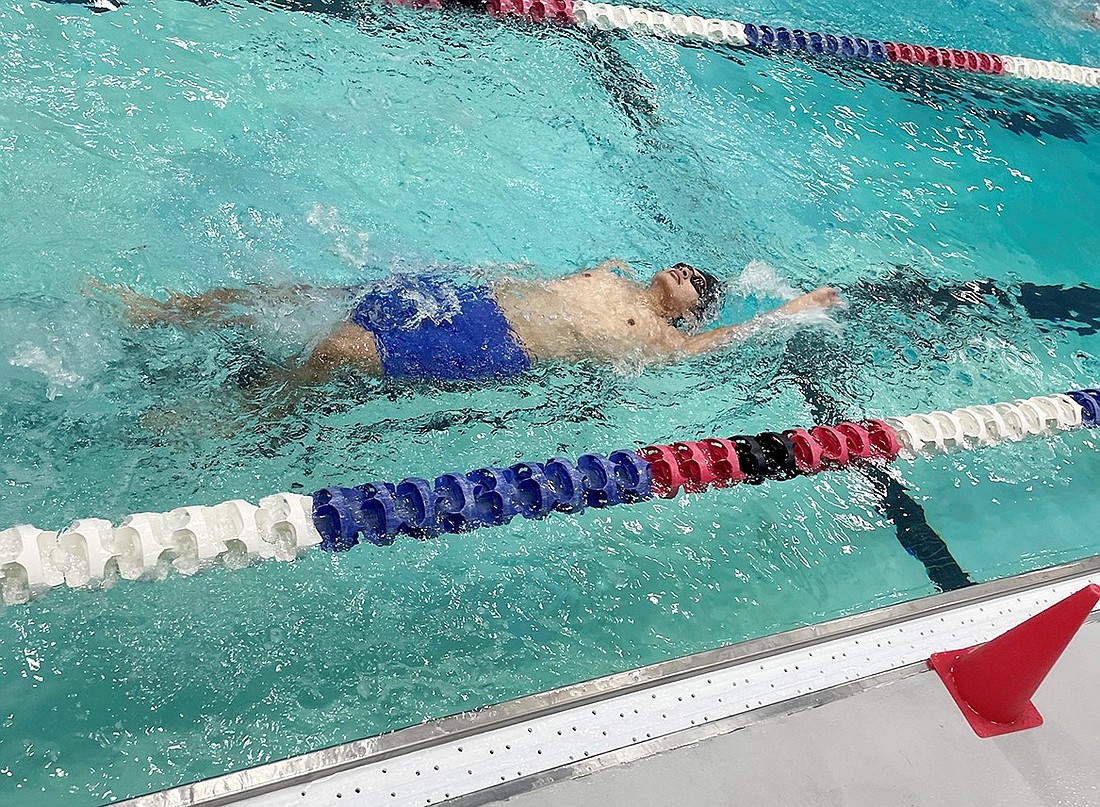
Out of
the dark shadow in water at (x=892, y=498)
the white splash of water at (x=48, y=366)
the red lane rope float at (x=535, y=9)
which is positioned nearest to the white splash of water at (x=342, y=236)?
the white splash of water at (x=48, y=366)

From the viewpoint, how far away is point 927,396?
348 centimetres

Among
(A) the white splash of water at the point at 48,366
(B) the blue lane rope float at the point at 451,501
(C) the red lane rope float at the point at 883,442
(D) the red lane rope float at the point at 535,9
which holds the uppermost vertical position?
(D) the red lane rope float at the point at 535,9

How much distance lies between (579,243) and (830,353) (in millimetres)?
1152

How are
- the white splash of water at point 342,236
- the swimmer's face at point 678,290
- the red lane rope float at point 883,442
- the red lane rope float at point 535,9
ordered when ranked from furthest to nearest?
the red lane rope float at point 535,9
the white splash of water at point 342,236
the swimmer's face at point 678,290
the red lane rope float at point 883,442

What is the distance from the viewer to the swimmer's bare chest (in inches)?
115

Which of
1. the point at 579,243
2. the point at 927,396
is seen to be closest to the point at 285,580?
the point at 579,243

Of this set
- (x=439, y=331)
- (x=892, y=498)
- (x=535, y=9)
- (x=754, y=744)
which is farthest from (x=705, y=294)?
(x=535, y=9)

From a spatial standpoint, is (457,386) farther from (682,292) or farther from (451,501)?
(682,292)

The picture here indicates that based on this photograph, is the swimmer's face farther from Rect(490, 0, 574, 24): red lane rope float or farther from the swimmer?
Rect(490, 0, 574, 24): red lane rope float

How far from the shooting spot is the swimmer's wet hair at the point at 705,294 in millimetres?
3287

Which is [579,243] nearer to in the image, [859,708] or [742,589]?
[742,589]

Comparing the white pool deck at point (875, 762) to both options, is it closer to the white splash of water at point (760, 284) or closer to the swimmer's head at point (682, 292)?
the swimmer's head at point (682, 292)

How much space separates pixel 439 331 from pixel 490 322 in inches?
7.1

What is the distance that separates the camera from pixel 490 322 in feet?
9.25
